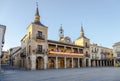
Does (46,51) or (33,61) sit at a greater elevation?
(46,51)

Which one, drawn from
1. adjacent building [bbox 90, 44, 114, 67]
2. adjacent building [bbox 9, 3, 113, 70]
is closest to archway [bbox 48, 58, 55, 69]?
adjacent building [bbox 9, 3, 113, 70]

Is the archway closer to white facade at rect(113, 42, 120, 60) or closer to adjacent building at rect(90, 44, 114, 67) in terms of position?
adjacent building at rect(90, 44, 114, 67)

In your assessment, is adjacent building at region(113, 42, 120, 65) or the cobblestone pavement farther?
adjacent building at region(113, 42, 120, 65)

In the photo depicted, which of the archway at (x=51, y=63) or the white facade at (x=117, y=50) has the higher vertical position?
the white facade at (x=117, y=50)

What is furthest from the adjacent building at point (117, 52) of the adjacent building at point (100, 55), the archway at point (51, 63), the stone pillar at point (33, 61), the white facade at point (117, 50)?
the stone pillar at point (33, 61)

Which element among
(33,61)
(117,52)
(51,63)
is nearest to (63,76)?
(33,61)

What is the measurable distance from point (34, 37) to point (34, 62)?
6.16m

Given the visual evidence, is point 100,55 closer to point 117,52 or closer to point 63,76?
point 117,52

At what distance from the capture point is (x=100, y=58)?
57.3 m

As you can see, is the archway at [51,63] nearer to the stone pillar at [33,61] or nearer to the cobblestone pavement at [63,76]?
the stone pillar at [33,61]

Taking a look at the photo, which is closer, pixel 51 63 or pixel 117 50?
pixel 51 63

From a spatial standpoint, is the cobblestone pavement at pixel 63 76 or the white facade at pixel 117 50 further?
the white facade at pixel 117 50

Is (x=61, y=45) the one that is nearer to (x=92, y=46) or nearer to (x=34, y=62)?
(x=34, y=62)

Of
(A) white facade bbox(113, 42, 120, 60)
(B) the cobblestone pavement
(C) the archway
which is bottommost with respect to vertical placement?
(C) the archway
